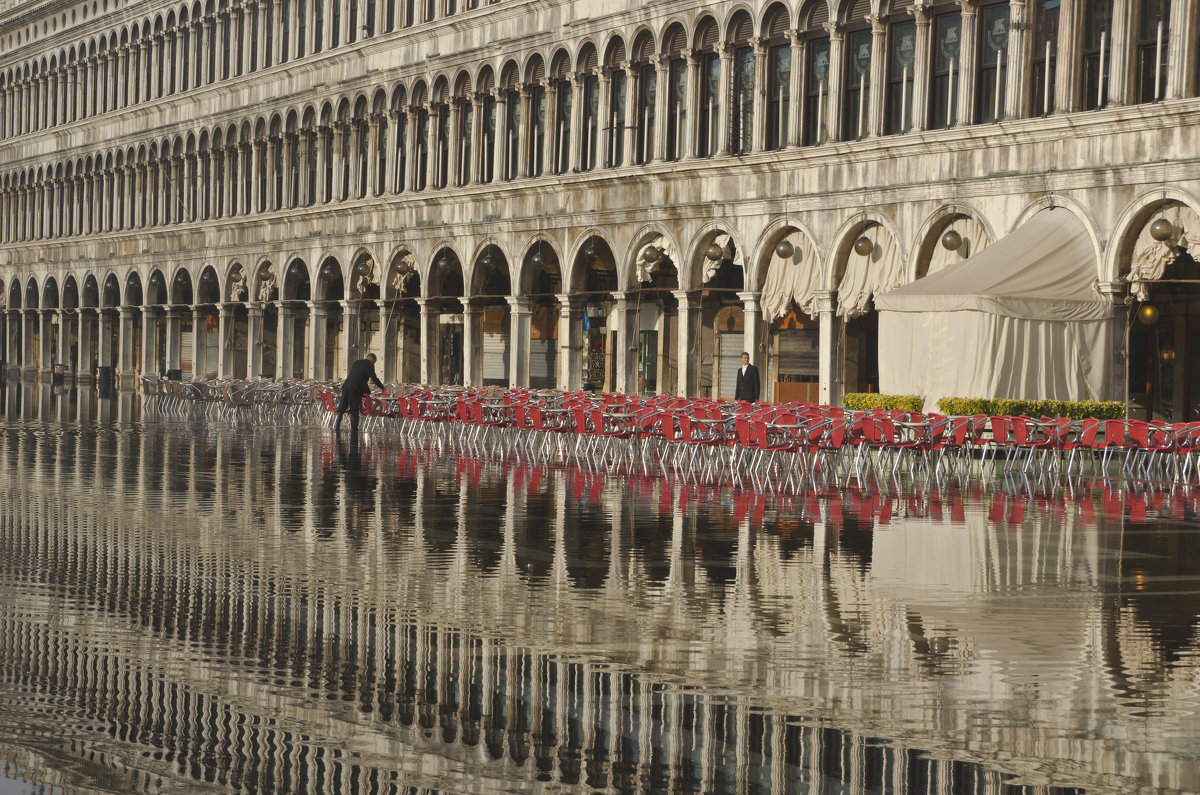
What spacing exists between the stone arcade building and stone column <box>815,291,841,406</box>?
0.07 metres

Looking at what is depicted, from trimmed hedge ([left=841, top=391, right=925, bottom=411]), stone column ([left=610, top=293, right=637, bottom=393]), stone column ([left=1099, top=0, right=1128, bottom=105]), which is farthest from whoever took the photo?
stone column ([left=610, top=293, right=637, bottom=393])

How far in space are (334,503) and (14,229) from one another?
66323 mm

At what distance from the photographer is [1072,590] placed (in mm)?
12156

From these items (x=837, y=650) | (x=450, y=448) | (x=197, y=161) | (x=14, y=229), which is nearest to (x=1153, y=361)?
(x=450, y=448)

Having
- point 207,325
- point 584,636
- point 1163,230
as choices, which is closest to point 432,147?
point 207,325

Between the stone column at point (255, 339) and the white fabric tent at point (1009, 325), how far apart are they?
3312 centimetres

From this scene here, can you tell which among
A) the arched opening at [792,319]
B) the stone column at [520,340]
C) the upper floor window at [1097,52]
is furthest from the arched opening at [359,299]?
the upper floor window at [1097,52]

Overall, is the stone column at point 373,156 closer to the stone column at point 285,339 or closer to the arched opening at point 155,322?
the stone column at point 285,339

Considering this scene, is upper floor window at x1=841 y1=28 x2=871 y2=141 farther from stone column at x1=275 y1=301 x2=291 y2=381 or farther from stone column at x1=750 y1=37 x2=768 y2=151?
stone column at x1=275 y1=301 x2=291 y2=381

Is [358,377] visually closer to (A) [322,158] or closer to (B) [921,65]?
→ (B) [921,65]

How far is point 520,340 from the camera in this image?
4281 cm

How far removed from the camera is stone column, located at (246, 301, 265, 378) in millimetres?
56531

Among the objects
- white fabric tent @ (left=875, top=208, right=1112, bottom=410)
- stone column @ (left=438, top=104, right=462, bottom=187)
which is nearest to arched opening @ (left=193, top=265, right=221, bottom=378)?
stone column @ (left=438, top=104, right=462, bottom=187)

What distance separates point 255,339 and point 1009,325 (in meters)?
35.9
